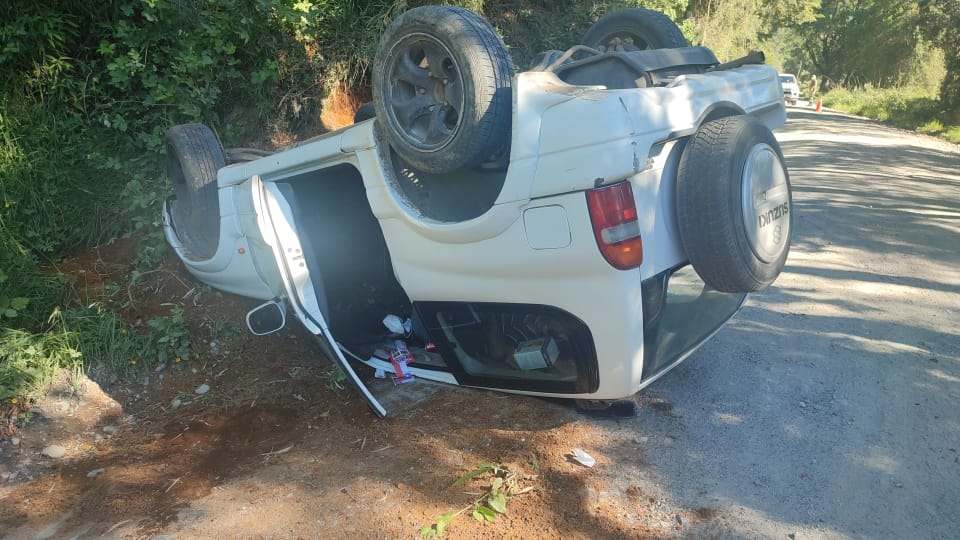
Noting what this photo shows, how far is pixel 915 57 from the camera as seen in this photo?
30047 mm

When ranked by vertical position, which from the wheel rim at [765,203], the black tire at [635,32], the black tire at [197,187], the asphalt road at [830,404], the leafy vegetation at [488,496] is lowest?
the asphalt road at [830,404]

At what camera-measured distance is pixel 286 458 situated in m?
3.41

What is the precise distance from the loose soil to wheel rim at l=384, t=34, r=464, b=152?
1.56 metres

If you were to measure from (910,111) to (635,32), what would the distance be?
72.2 ft

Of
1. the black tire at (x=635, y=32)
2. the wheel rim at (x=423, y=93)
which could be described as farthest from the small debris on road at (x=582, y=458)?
the black tire at (x=635, y=32)

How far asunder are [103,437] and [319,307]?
1590 millimetres

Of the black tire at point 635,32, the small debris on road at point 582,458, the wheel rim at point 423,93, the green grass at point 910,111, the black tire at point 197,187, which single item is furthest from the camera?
the green grass at point 910,111

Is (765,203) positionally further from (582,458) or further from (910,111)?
(910,111)

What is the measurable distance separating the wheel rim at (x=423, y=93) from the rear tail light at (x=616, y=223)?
2.46 feet

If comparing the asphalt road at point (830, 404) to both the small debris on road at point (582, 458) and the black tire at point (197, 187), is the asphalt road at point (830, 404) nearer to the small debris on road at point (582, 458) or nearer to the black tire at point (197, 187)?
the small debris on road at point (582, 458)

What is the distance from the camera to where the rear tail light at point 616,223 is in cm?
252

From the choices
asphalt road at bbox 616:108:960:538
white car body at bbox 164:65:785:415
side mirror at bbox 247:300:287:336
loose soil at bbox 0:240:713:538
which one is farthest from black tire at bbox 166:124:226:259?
asphalt road at bbox 616:108:960:538

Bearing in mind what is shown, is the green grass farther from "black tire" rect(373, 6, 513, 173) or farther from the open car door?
the open car door

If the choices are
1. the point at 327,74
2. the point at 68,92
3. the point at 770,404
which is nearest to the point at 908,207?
the point at 770,404
